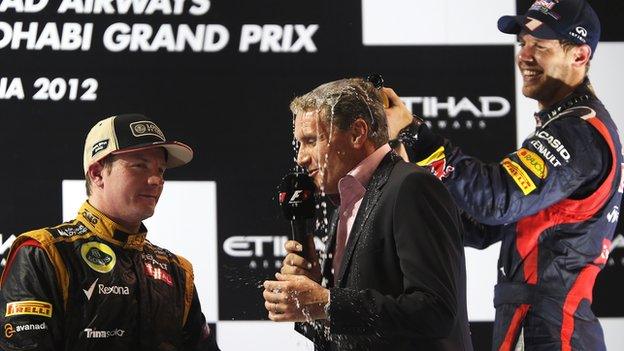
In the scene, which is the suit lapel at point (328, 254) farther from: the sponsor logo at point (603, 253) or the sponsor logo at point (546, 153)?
the sponsor logo at point (603, 253)

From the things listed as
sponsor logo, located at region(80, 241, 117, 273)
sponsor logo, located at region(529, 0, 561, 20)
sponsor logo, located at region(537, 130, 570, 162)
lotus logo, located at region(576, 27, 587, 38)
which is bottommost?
sponsor logo, located at region(80, 241, 117, 273)

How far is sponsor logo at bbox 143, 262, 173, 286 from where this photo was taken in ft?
9.50

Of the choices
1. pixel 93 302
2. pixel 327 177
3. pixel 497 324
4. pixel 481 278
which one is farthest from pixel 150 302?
pixel 481 278

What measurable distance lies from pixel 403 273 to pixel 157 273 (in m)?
0.92

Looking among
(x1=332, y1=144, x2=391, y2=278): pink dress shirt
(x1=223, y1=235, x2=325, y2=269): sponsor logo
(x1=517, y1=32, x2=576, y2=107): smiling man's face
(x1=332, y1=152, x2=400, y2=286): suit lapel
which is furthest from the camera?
(x1=223, y1=235, x2=325, y2=269): sponsor logo

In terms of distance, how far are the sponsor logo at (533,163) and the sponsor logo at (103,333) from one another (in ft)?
4.50

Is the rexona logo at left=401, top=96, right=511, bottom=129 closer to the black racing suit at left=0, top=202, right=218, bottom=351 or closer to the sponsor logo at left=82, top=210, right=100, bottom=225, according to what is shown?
the black racing suit at left=0, top=202, right=218, bottom=351

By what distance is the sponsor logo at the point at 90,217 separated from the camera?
9.39ft

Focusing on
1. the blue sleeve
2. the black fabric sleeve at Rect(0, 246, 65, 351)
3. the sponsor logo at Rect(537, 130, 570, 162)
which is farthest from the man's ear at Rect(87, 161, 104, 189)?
the sponsor logo at Rect(537, 130, 570, 162)

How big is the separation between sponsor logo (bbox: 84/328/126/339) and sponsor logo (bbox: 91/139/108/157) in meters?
0.54

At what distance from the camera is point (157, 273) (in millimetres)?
2924

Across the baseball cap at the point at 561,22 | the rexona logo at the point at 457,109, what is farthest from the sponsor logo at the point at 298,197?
the rexona logo at the point at 457,109

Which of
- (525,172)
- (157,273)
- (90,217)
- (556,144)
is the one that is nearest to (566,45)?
(556,144)

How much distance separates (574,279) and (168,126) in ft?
5.72
